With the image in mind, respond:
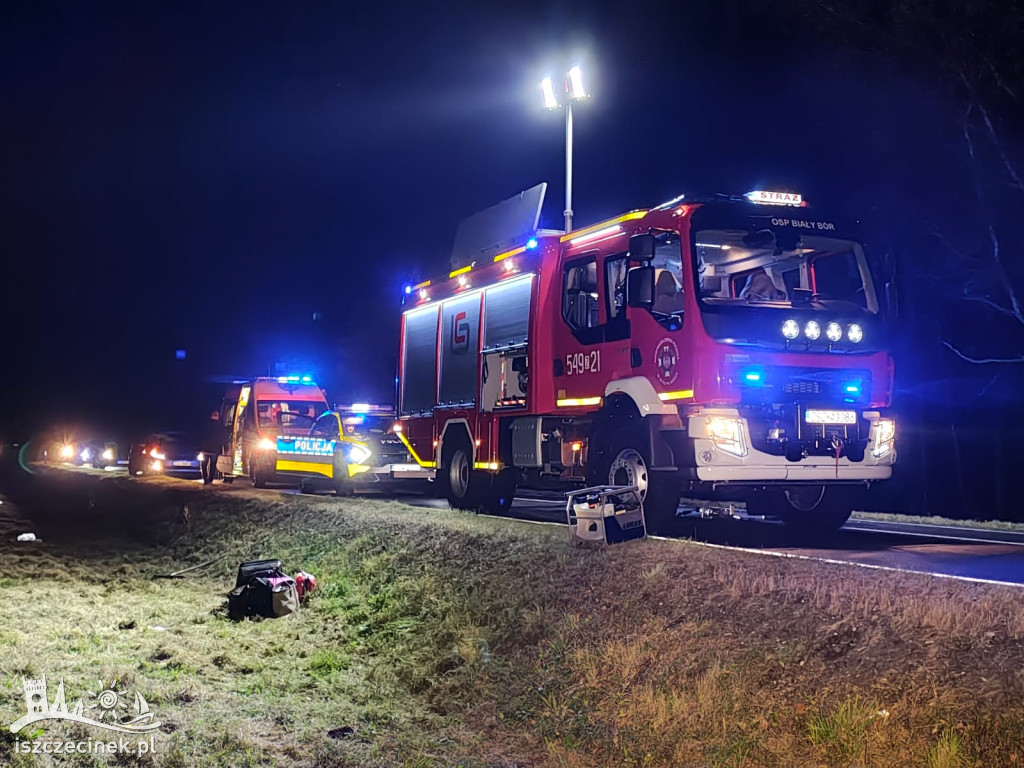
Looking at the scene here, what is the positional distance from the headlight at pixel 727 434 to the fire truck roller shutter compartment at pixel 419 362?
6611mm

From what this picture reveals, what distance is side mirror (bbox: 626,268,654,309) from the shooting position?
35.3 feet

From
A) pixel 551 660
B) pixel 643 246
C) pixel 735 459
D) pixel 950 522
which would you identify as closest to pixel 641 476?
pixel 735 459

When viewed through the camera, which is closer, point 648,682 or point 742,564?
point 648,682

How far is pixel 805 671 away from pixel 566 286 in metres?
7.03

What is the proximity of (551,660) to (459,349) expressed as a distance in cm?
778

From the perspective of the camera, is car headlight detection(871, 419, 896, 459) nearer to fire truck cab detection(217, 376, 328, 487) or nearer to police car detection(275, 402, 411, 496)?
police car detection(275, 402, 411, 496)

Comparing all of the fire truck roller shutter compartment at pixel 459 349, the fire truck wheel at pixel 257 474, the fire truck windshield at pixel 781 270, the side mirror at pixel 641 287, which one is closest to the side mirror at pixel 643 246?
the side mirror at pixel 641 287

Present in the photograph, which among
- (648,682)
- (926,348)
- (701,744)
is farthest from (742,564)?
(926,348)

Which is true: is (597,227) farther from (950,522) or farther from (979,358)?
(979,358)

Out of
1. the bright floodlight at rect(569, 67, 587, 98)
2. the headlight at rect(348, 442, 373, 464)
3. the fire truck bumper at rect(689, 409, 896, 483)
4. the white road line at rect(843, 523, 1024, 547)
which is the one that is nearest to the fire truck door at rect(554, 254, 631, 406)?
the fire truck bumper at rect(689, 409, 896, 483)

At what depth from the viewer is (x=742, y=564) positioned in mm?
8781

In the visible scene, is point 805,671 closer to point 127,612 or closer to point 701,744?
point 701,744

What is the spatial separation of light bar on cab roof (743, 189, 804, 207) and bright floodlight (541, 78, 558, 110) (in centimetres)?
965

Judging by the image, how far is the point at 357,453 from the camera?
18406 millimetres
